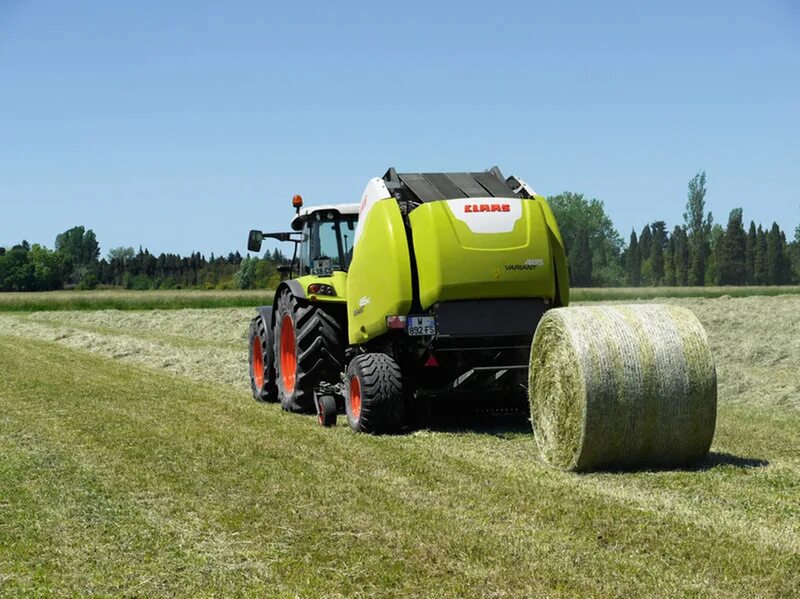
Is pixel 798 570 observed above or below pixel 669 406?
below

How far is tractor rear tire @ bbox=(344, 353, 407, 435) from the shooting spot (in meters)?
9.34

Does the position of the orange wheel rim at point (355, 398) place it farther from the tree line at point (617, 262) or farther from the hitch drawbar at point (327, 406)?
the tree line at point (617, 262)

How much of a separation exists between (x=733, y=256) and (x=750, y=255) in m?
2.51

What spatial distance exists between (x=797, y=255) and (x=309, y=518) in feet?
333

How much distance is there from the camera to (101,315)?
4031cm

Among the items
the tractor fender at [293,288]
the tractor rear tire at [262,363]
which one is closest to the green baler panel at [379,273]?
the tractor fender at [293,288]

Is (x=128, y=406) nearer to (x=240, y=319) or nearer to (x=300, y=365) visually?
(x=300, y=365)

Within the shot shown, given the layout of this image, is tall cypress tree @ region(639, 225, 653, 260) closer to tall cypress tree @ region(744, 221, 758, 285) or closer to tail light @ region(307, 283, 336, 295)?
tall cypress tree @ region(744, 221, 758, 285)

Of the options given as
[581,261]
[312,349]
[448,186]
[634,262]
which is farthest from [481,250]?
[634,262]

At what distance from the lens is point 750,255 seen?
84.4 metres

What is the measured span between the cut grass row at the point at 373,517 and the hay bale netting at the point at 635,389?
0.65 feet

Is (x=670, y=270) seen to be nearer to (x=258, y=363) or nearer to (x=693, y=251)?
(x=693, y=251)

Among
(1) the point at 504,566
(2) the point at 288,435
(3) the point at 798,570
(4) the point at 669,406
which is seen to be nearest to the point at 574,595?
(1) the point at 504,566

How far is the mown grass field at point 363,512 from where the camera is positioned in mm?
4930
